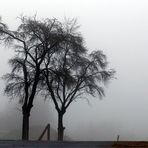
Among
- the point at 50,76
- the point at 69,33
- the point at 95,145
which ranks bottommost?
the point at 95,145

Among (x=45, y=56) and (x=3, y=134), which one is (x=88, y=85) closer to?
(x=45, y=56)

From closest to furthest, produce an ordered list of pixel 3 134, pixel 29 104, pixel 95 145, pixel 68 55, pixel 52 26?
pixel 95 145 → pixel 29 104 → pixel 52 26 → pixel 68 55 → pixel 3 134

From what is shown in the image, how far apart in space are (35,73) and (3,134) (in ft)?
65.1

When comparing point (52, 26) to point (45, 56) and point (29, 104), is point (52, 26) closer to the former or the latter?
point (45, 56)

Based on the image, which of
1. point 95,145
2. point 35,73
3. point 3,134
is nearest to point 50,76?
point 35,73

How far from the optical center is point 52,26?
151 feet

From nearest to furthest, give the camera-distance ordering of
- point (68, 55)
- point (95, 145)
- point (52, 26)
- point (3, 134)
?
point (95, 145)
point (52, 26)
point (68, 55)
point (3, 134)

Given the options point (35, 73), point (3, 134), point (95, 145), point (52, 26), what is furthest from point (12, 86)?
point (95, 145)

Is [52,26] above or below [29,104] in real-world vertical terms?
above

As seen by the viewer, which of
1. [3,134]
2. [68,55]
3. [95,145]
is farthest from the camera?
[3,134]

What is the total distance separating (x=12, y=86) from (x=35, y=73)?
2.94 metres

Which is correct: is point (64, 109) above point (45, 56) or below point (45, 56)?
below

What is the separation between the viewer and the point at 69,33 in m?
48.1

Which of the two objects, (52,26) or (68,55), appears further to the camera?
(68,55)
